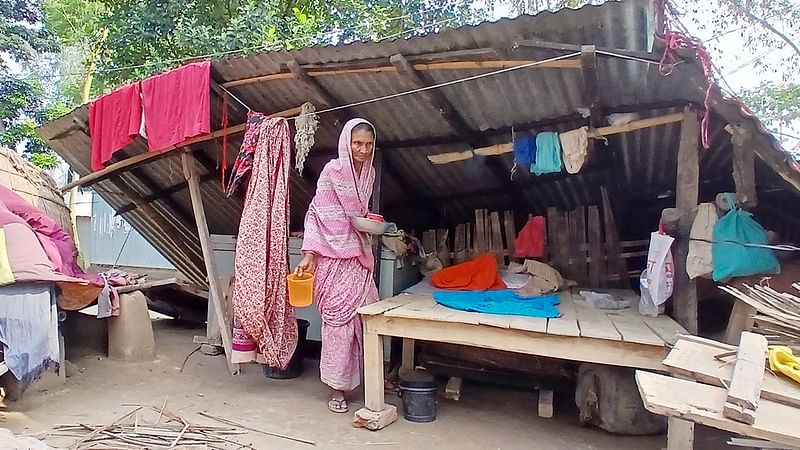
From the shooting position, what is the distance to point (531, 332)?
10.9ft

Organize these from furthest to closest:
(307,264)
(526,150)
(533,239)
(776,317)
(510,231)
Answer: (510,231)
(533,239)
(526,150)
(307,264)
(776,317)

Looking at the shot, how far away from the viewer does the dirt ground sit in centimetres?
354

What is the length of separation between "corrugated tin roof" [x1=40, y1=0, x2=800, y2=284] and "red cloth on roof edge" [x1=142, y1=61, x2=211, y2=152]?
0.20 m

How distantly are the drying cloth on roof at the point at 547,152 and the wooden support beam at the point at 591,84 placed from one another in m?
0.30

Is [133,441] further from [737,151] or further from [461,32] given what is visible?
[737,151]

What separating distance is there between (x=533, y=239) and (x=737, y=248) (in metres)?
2.28

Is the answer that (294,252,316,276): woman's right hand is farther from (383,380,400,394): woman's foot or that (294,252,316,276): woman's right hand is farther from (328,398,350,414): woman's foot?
(383,380,400,394): woman's foot

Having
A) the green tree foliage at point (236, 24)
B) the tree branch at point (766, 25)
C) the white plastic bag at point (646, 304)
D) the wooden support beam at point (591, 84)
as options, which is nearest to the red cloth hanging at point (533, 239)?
the wooden support beam at point (591, 84)

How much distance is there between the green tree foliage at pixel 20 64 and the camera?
1134 centimetres

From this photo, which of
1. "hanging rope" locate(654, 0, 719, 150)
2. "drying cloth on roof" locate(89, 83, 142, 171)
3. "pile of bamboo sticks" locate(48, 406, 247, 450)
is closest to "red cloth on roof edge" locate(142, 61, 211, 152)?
"drying cloth on roof" locate(89, 83, 142, 171)

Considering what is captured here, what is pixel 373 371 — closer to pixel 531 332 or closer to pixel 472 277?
pixel 531 332

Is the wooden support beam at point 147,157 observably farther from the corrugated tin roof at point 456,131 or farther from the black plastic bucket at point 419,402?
the black plastic bucket at point 419,402

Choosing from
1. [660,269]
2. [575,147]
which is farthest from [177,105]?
[660,269]

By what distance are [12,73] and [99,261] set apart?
476 centimetres
